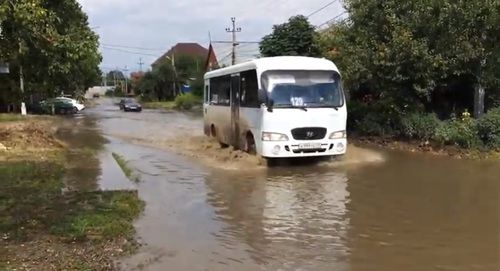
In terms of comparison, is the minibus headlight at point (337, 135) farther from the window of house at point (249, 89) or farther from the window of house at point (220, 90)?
the window of house at point (220, 90)

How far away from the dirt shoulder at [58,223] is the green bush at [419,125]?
10.6 metres

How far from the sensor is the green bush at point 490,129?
16203 millimetres

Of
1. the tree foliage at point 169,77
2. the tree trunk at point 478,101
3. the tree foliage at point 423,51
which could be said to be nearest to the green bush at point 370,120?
the tree foliage at point 423,51

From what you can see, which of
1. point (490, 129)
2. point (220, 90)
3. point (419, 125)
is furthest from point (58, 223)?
point (419, 125)

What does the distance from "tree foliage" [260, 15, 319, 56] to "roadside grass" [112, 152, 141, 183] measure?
16909 millimetres

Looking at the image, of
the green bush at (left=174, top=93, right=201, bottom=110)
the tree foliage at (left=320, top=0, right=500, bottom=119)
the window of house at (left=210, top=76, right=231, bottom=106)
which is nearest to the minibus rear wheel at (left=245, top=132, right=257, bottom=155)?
the window of house at (left=210, top=76, right=231, bottom=106)

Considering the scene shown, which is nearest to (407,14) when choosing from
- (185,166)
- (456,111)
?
(456,111)

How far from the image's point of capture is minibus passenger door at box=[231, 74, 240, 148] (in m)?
16.3

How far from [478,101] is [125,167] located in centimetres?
1086

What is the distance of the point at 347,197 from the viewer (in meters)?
10.7

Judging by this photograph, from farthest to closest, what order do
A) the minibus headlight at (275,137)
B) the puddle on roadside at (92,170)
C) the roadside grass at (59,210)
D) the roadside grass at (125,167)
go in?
the minibus headlight at (275,137), the roadside grass at (125,167), the puddle on roadside at (92,170), the roadside grass at (59,210)

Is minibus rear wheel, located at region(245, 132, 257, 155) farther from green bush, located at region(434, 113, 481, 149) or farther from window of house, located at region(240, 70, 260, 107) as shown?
green bush, located at region(434, 113, 481, 149)

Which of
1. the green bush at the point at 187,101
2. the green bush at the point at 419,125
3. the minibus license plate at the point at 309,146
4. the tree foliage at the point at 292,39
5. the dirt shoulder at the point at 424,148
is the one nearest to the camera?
the minibus license plate at the point at 309,146

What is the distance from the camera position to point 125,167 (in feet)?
48.8
